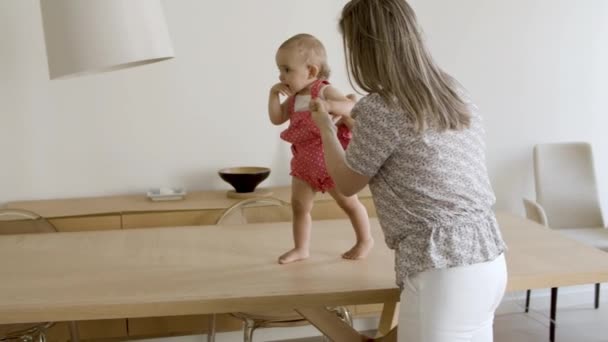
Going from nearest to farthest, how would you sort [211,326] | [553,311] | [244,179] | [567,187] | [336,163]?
1. [336,163]
2. [211,326]
3. [244,179]
4. [553,311]
5. [567,187]

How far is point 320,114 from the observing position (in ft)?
5.82

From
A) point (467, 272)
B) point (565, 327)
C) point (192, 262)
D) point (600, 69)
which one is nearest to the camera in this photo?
point (467, 272)

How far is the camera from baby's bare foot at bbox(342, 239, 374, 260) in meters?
2.11

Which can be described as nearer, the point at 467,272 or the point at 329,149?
the point at 467,272

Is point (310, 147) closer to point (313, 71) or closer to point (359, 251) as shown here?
point (313, 71)

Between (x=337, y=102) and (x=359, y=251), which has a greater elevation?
(x=337, y=102)

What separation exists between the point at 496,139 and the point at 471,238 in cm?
223

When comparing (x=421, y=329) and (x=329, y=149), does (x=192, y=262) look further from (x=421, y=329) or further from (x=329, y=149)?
(x=421, y=329)

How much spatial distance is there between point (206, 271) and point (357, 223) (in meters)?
0.47

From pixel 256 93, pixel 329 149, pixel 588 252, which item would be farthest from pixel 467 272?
pixel 256 93

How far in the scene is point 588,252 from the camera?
7.02ft

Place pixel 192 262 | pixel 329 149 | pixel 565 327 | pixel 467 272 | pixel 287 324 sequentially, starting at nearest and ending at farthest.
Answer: pixel 467 272, pixel 329 149, pixel 192 262, pixel 287 324, pixel 565 327

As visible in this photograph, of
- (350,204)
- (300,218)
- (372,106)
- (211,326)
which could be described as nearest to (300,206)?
(300,218)

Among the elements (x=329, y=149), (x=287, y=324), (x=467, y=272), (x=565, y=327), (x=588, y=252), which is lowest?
(x=565, y=327)
